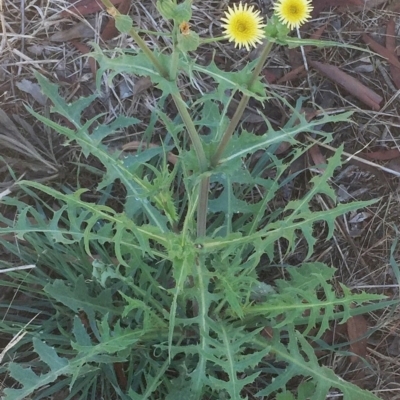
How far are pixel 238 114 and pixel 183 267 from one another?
277mm

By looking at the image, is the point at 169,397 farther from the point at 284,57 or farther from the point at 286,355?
the point at 284,57

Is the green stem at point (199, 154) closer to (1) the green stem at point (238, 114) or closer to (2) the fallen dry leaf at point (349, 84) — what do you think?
(1) the green stem at point (238, 114)

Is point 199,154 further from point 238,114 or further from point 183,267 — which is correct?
point 183,267

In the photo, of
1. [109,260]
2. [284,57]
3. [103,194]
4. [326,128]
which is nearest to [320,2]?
[284,57]

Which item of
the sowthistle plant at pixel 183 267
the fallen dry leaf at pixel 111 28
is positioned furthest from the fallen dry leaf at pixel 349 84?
the fallen dry leaf at pixel 111 28

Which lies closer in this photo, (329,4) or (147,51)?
(147,51)

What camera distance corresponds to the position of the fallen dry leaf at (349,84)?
60.6 inches

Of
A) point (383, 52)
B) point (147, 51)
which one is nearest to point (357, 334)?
point (383, 52)

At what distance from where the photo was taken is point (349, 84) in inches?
60.6

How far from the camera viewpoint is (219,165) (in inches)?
36.7

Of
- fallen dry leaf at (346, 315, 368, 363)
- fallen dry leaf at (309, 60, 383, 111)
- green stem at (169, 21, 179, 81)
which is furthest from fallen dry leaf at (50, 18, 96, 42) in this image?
fallen dry leaf at (346, 315, 368, 363)

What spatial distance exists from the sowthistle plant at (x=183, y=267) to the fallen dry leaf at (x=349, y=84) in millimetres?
220

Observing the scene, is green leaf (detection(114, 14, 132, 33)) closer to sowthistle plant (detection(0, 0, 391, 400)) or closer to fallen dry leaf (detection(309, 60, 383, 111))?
sowthistle plant (detection(0, 0, 391, 400))

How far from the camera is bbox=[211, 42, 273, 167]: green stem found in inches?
29.8
